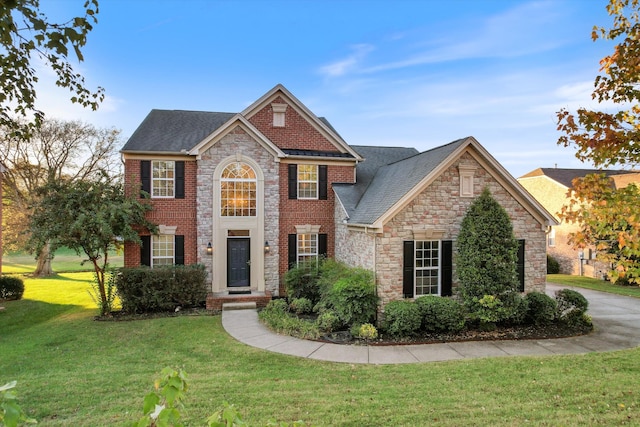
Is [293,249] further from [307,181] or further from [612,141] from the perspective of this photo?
[612,141]

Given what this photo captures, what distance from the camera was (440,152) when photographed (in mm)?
11961

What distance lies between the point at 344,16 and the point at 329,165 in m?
5.92

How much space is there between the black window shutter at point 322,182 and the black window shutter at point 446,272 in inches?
238

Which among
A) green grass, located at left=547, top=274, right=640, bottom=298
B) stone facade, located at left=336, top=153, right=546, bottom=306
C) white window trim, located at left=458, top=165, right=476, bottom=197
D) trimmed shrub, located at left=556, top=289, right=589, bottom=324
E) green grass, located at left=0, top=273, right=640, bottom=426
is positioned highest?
white window trim, located at left=458, top=165, right=476, bottom=197

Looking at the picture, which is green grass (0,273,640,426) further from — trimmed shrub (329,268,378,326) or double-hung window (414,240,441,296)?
double-hung window (414,240,441,296)

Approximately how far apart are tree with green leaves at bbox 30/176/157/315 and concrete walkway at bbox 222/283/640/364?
17.4ft

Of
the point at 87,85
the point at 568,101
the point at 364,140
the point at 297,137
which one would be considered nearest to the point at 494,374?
the point at 568,101

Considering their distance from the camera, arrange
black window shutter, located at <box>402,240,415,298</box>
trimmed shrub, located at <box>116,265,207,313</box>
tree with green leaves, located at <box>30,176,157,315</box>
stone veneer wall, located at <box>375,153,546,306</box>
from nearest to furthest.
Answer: stone veneer wall, located at <box>375,153,546,306</box>, black window shutter, located at <box>402,240,415,298</box>, tree with green leaves, located at <box>30,176,157,315</box>, trimmed shrub, located at <box>116,265,207,313</box>

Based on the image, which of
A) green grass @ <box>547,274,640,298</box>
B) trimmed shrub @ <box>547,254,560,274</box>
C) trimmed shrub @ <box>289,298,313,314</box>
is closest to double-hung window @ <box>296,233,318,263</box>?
trimmed shrub @ <box>289,298,313,314</box>

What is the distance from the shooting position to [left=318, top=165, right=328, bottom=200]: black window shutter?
1554cm

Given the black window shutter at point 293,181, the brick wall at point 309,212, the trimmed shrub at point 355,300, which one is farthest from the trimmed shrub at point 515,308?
the black window shutter at point 293,181

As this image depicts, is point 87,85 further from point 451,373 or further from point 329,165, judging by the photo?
point 329,165

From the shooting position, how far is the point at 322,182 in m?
15.5

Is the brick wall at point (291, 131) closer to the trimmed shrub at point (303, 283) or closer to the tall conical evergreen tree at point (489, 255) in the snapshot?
the trimmed shrub at point (303, 283)
